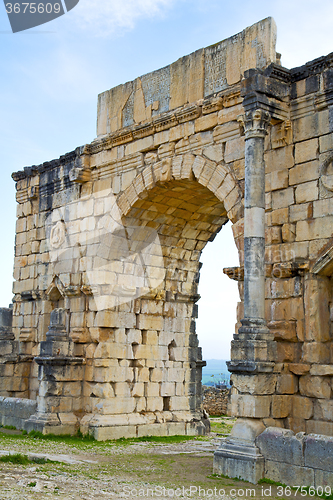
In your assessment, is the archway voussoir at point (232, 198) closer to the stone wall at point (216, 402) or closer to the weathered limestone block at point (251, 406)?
the weathered limestone block at point (251, 406)

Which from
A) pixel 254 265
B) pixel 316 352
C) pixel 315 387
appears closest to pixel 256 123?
pixel 254 265

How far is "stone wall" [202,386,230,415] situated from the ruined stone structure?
5.00 m

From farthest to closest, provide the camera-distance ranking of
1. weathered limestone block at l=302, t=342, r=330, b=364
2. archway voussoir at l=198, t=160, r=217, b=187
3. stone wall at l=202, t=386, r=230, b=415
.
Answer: stone wall at l=202, t=386, r=230, b=415 < archway voussoir at l=198, t=160, r=217, b=187 < weathered limestone block at l=302, t=342, r=330, b=364

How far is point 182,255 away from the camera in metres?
12.3

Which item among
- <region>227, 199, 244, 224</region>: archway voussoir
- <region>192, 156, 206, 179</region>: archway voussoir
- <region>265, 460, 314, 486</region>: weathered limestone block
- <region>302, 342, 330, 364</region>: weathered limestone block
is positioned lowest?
<region>265, 460, 314, 486</region>: weathered limestone block

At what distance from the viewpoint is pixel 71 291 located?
11602mm

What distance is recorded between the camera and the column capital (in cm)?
807

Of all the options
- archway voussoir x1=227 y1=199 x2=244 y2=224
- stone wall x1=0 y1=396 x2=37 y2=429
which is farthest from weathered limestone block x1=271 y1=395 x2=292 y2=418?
stone wall x1=0 y1=396 x2=37 y2=429

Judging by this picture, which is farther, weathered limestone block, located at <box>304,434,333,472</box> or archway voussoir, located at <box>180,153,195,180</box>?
archway voussoir, located at <box>180,153,195,180</box>

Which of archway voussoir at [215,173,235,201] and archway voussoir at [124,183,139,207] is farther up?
archway voussoir at [124,183,139,207]

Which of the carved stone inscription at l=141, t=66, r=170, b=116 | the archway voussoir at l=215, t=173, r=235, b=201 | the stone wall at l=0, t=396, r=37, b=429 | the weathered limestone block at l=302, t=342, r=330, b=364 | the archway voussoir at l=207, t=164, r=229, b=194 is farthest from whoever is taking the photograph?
the stone wall at l=0, t=396, r=37, b=429

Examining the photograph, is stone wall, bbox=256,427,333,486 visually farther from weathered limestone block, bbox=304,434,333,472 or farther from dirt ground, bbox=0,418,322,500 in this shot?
dirt ground, bbox=0,418,322,500

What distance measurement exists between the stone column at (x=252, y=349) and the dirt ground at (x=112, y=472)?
31 centimetres

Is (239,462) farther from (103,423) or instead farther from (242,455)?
(103,423)
